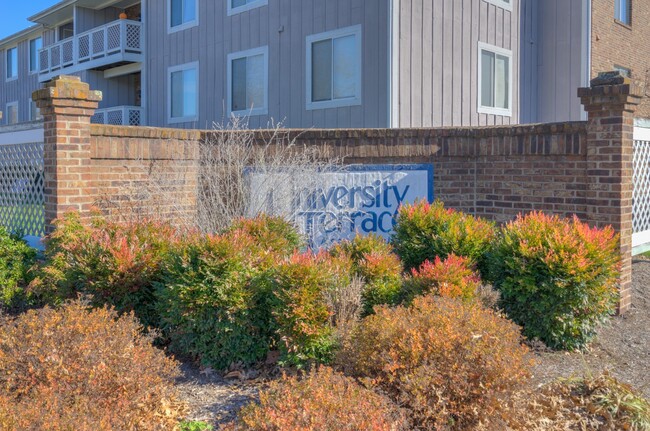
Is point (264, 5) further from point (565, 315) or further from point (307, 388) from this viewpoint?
point (307, 388)

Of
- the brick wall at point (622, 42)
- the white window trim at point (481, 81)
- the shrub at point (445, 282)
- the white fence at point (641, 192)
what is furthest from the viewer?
the brick wall at point (622, 42)

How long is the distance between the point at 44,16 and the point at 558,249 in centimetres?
2580

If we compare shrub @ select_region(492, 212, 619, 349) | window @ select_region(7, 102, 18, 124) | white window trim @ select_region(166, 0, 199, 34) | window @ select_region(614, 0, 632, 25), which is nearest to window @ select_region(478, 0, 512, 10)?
window @ select_region(614, 0, 632, 25)

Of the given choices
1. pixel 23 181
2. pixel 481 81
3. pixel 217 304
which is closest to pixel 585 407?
pixel 217 304

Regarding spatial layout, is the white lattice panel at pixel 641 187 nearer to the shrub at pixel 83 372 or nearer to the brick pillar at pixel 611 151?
the brick pillar at pixel 611 151

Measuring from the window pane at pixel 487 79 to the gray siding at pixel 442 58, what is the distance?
29 centimetres

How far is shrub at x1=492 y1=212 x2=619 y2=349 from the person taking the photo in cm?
550

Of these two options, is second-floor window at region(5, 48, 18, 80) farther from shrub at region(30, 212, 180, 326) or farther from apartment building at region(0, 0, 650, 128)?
shrub at region(30, 212, 180, 326)

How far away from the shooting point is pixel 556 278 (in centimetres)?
550

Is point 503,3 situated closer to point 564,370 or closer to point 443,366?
point 564,370

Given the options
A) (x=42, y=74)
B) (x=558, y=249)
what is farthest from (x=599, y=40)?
(x=42, y=74)

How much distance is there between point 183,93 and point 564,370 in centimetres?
1457

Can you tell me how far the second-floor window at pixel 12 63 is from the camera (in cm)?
3231

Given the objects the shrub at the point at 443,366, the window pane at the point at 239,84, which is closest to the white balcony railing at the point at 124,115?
the window pane at the point at 239,84
